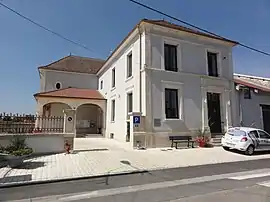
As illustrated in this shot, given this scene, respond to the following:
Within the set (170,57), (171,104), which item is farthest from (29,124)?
(170,57)

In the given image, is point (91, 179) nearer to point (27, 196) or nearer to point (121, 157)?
point (27, 196)

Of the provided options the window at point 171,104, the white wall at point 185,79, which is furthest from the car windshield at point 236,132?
the window at point 171,104

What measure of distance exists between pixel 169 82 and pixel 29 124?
886 cm

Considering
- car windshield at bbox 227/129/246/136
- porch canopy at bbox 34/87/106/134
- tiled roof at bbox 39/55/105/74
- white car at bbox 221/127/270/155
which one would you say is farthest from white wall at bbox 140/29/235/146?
tiled roof at bbox 39/55/105/74

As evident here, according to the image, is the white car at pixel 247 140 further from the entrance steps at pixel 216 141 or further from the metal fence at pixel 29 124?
the metal fence at pixel 29 124

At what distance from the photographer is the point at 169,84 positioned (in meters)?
14.5

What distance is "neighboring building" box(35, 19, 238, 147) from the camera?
539 inches

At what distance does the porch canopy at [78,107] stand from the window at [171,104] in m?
7.79

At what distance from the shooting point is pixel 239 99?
17.3 meters

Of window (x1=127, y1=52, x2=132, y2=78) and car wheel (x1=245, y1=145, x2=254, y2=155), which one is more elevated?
window (x1=127, y1=52, x2=132, y2=78)

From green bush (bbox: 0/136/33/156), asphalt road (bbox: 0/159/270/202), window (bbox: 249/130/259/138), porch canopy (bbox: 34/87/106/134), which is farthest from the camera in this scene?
porch canopy (bbox: 34/87/106/134)

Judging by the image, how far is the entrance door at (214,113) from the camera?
622 inches

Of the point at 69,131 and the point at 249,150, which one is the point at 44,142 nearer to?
the point at 69,131

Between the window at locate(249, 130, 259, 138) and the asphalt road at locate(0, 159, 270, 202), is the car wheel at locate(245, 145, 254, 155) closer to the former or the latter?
the window at locate(249, 130, 259, 138)
